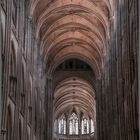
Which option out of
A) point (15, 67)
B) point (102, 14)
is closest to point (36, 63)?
point (102, 14)

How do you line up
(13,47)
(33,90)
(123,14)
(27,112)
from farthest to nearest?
(33,90)
(27,112)
(13,47)
(123,14)

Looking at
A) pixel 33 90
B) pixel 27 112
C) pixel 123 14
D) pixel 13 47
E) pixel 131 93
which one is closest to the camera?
pixel 131 93

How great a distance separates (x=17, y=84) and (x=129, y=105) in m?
10.1

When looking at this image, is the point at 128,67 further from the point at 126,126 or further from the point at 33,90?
the point at 33,90

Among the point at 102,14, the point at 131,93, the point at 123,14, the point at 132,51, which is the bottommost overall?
the point at 131,93

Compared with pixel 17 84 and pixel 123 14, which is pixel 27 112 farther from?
pixel 123 14

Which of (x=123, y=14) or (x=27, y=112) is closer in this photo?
(x=123, y=14)

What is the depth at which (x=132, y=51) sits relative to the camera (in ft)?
95.6

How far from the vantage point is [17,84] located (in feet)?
116

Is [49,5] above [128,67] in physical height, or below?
above

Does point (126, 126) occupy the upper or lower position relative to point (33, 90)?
lower

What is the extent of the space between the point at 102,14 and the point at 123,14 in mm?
16713

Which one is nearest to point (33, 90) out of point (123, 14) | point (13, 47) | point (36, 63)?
point (36, 63)

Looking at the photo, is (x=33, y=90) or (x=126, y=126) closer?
(x=126, y=126)
